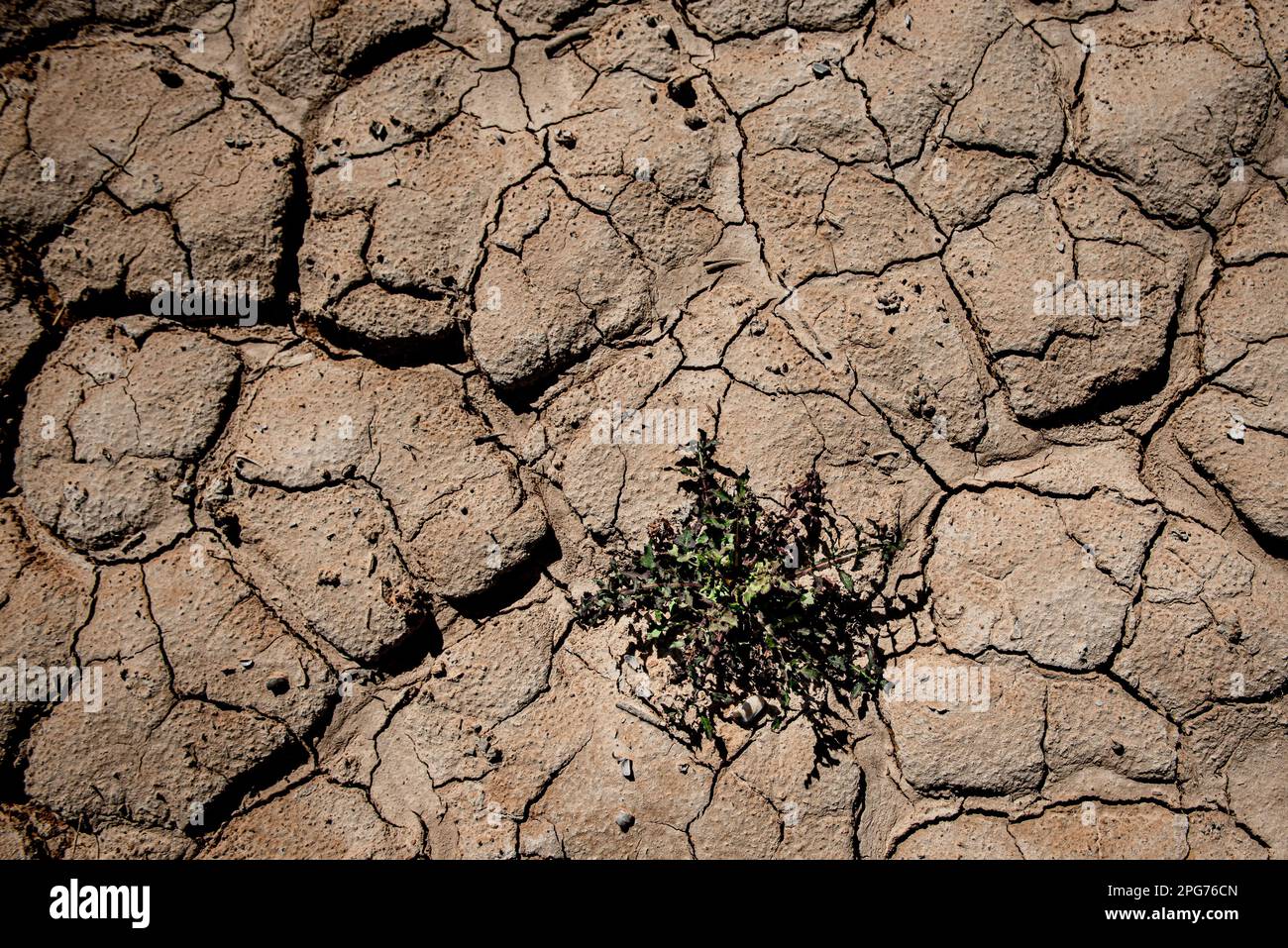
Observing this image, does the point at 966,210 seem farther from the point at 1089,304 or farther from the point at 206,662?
the point at 206,662

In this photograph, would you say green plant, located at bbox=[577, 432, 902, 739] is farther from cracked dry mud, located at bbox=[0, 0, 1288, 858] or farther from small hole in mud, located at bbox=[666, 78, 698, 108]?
small hole in mud, located at bbox=[666, 78, 698, 108]

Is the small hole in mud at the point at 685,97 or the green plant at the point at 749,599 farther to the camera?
the small hole in mud at the point at 685,97

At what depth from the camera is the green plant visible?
8.65ft

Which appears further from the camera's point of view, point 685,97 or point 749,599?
point 685,97

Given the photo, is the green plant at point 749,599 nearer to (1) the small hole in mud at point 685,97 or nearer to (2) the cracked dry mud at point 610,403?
(2) the cracked dry mud at point 610,403

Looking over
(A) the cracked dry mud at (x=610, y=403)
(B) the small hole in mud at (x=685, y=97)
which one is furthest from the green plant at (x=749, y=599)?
(B) the small hole in mud at (x=685, y=97)

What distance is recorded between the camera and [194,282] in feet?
9.17

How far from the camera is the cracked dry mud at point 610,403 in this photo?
2645 mm

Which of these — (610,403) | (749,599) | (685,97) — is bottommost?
(749,599)

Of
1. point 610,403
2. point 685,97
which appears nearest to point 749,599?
point 610,403

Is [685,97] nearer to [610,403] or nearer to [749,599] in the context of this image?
[610,403]

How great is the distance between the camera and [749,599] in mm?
2609

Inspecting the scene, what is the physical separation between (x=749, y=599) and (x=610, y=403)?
0.75 metres

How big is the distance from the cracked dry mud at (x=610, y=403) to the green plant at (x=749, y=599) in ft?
0.30
